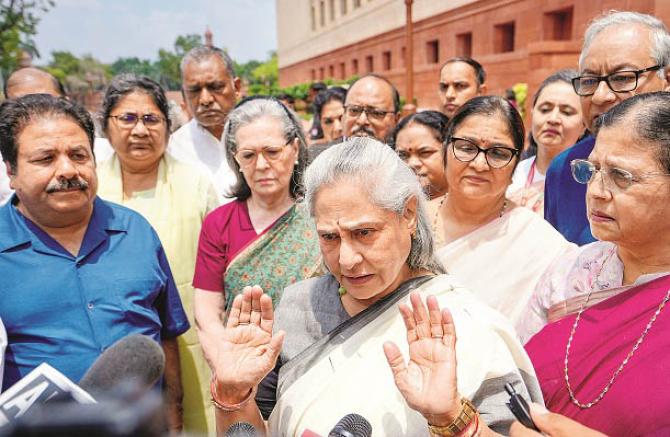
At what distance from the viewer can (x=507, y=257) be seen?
2451 mm

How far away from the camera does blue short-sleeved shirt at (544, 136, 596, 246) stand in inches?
105

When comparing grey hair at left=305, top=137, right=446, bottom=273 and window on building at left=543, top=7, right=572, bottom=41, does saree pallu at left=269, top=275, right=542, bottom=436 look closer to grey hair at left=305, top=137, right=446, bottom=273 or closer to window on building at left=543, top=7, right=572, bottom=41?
grey hair at left=305, top=137, right=446, bottom=273

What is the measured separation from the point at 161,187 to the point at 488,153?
1833 millimetres

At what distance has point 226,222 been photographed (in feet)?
8.73

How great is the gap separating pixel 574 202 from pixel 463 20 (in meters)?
17.1

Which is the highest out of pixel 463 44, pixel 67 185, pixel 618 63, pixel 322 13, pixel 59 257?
pixel 322 13

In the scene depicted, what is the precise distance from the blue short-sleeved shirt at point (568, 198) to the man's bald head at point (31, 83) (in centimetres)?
374

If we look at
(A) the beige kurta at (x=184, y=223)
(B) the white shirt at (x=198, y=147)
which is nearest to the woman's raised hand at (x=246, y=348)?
(A) the beige kurta at (x=184, y=223)

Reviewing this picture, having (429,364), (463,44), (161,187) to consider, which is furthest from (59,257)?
(463,44)

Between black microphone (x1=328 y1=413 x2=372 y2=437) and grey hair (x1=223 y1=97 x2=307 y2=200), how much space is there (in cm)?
153

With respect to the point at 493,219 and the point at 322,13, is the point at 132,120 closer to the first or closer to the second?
the point at 493,219

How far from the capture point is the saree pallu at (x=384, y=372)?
154 cm

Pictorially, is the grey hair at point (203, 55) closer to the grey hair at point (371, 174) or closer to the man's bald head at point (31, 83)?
the man's bald head at point (31, 83)

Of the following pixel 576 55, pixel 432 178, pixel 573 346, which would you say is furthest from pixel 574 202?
pixel 576 55
